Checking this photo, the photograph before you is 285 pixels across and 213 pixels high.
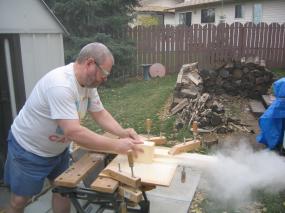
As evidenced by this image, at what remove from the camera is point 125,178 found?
7.30ft

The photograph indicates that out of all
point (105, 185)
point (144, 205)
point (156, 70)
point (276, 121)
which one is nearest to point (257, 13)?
point (156, 70)

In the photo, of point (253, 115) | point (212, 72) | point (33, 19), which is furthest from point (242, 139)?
point (33, 19)

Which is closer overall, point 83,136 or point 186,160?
point 83,136

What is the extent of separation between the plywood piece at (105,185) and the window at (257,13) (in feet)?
63.4

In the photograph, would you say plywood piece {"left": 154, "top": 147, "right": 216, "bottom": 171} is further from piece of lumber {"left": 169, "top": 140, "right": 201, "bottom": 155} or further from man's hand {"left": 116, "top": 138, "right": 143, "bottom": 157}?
man's hand {"left": 116, "top": 138, "right": 143, "bottom": 157}

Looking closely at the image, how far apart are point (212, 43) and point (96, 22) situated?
191 inches

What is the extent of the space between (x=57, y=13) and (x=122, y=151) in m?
9.18

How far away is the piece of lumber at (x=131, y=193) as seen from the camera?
2.17m

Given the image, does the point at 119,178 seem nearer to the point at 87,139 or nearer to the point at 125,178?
the point at 125,178

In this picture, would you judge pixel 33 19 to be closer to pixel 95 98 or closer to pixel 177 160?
pixel 95 98

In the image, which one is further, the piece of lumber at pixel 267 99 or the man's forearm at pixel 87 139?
the piece of lumber at pixel 267 99

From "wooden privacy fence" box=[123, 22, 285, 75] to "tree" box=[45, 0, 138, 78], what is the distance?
1.63 meters

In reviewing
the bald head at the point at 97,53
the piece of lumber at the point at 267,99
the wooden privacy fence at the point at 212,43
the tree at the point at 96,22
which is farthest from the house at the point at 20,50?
the wooden privacy fence at the point at 212,43

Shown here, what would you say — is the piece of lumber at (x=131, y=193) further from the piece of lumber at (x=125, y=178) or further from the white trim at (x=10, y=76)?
the white trim at (x=10, y=76)
